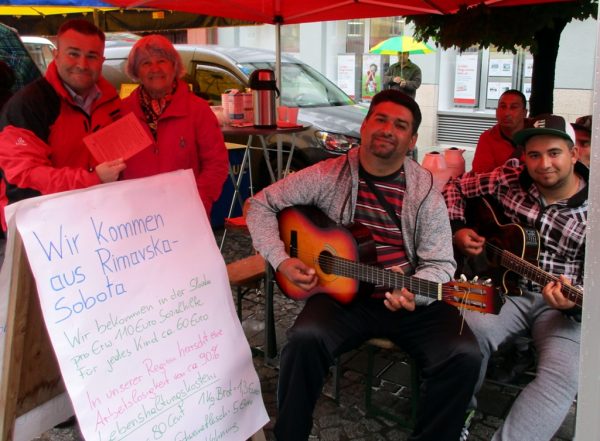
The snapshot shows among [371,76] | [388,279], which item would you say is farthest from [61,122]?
[371,76]

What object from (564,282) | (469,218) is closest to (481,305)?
(564,282)

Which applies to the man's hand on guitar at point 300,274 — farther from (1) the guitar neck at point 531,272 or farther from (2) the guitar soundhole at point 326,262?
(1) the guitar neck at point 531,272

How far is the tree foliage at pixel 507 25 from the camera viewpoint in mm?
3910

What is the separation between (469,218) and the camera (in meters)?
2.94

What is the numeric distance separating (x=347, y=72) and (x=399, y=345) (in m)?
10.6

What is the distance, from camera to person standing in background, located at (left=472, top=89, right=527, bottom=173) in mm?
3979

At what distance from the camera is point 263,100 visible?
163 inches

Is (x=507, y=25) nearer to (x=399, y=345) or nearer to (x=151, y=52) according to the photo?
(x=151, y=52)

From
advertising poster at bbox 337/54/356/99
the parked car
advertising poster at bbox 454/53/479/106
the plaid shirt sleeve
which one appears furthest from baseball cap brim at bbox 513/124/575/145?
advertising poster at bbox 337/54/356/99

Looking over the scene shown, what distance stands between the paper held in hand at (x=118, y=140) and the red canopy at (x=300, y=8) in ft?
7.79

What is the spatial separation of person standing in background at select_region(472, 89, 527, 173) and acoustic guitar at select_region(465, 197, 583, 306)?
1.19m

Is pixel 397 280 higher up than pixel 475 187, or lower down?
lower down

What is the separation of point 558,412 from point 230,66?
5.79 meters

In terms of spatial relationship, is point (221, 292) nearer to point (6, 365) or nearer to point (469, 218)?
point (6, 365)
